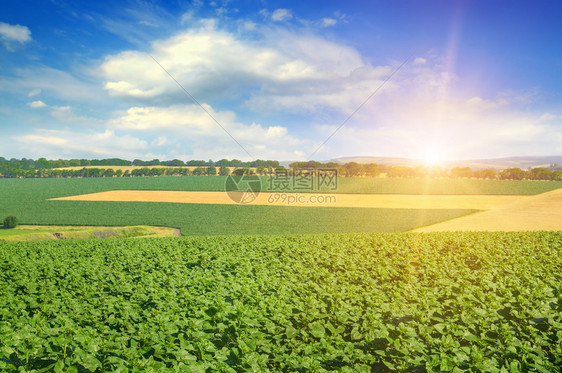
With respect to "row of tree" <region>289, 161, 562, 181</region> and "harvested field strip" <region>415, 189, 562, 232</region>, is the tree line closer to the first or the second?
"row of tree" <region>289, 161, 562, 181</region>

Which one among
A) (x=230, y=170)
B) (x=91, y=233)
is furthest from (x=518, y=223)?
(x=230, y=170)

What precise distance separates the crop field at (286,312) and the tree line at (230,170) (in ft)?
260

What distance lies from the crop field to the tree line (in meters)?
79.3

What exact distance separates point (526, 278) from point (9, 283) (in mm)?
14570

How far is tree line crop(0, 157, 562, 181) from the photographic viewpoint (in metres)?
114

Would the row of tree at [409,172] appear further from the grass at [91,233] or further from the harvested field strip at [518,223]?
the grass at [91,233]

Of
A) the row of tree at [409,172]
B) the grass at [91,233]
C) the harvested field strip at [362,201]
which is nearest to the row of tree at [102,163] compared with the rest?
the row of tree at [409,172]

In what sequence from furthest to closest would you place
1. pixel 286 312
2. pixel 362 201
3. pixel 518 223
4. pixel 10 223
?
pixel 362 201 → pixel 10 223 → pixel 518 223 → pixel 286 312

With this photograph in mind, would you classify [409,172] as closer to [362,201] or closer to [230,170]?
[362,201]

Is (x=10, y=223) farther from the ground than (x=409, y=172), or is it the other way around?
(x=409, y=172)

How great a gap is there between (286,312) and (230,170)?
442 ft

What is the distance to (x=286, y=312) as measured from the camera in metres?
5.76

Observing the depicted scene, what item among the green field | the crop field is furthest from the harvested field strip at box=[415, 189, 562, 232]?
the crop field

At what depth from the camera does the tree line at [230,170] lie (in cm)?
11419
